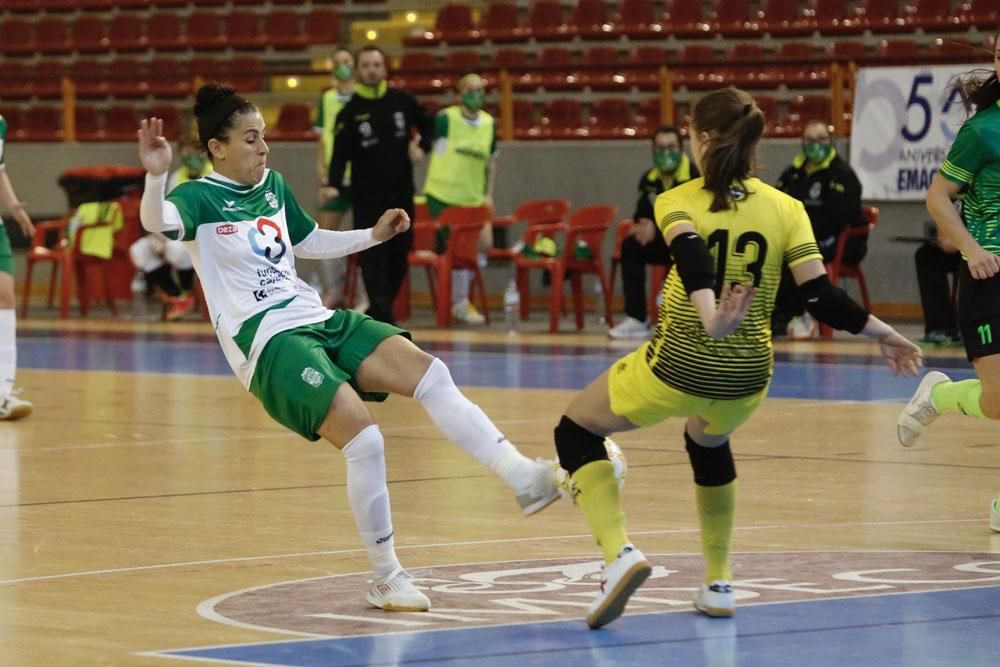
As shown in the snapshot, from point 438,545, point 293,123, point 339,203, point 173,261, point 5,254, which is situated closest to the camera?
point 438,545

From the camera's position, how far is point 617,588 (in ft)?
17.3

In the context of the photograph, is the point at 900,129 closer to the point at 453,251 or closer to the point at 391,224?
the point at 453,251

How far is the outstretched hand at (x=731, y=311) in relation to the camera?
5.01 meters

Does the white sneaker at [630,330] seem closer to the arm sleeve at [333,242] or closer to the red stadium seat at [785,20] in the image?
the red stadium seat at [785,20]

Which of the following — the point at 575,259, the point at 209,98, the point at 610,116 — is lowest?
the point at 575,259

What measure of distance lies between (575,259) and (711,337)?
12.6 metres

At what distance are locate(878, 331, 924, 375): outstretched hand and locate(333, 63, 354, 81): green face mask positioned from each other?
13083 mm

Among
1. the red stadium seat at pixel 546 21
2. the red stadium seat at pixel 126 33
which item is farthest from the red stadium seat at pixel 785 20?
the red stadium seat at pixel 126 33

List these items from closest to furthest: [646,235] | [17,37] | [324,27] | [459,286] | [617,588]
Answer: [617,588], [646,235], [459,286], [324,27], [17,37]

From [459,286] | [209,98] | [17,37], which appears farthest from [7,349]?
[17,37]

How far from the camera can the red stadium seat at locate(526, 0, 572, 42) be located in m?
22.8

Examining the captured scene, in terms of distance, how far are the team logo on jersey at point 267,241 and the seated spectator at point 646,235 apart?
32.7 ft

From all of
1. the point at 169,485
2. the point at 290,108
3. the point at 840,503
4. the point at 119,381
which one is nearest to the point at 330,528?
the point at 169,485

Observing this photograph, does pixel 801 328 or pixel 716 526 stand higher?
pixel 716 526
